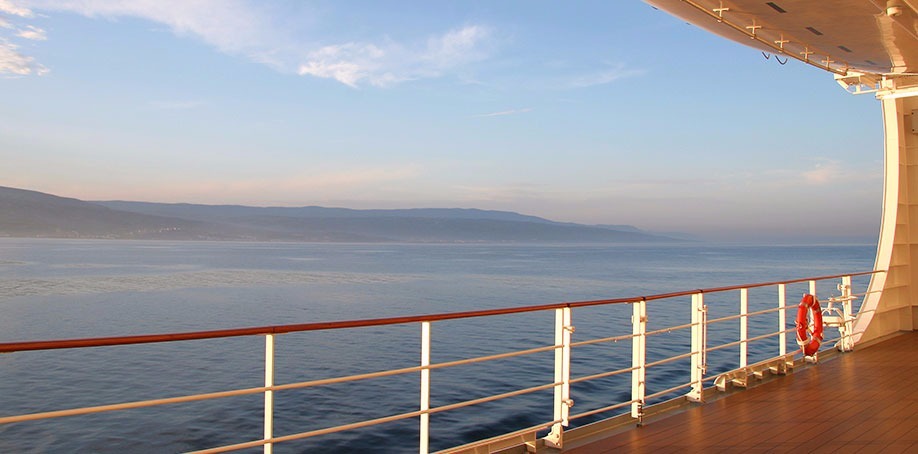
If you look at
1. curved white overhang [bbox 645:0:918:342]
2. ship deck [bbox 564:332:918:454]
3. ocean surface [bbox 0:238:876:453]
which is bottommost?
ocean surface [bbox 0:238:876:453]

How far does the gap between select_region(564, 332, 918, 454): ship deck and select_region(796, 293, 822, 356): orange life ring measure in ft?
0.71

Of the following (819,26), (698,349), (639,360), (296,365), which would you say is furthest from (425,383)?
(296,365)

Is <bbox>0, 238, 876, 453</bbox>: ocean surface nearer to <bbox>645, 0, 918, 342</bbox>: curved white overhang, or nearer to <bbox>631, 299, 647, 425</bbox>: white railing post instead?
<bbox>645, 0, 918, 342</bbox>: curved white overhang

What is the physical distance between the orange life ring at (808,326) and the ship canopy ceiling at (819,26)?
183cm

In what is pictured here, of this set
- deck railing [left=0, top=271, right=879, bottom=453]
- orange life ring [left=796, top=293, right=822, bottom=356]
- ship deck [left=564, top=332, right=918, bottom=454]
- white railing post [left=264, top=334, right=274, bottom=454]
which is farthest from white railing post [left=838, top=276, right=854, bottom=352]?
white railing post [left=264, top=334, right=274, bottom=454]

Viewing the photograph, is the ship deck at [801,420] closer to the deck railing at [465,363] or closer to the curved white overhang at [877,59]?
the deck railing at [465,363]

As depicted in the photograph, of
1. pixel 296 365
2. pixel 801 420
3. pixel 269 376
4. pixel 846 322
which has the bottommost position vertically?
pixel 296 365

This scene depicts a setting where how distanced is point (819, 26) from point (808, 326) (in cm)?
224

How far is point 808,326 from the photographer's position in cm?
508

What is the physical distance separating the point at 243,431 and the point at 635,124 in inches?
949

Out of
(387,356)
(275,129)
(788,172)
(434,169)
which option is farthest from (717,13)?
(434,169)

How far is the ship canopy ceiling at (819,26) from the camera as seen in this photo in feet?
12.8

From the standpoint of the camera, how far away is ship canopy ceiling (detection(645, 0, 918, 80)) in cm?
391

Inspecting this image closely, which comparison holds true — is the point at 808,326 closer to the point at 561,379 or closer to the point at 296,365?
the point at 561,379
